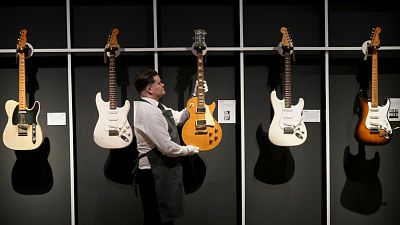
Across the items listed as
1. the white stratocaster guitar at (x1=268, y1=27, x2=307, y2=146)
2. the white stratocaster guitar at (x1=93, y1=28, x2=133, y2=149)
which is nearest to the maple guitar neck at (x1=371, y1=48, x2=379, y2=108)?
the white stratocaster guitar at (x1=268, y1=27, x2=307, y2=146)

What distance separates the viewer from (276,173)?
12.5ft

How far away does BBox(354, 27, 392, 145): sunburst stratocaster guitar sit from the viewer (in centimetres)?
346

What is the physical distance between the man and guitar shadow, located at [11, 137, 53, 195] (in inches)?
38.7

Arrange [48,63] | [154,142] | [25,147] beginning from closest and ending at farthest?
[154,142] < [25,147] < [48,63]

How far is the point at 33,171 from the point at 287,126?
2072 mm

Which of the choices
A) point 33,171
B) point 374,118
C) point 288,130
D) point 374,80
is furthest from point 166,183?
point 374,80

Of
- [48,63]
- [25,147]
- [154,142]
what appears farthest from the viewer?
[48,63]

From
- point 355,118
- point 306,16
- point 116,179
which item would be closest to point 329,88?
point 355,118

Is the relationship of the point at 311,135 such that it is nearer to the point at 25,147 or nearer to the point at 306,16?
the point at 306,16

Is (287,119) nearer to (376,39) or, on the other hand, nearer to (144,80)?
(376,39)

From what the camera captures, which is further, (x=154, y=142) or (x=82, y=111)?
(x=82, y=111)

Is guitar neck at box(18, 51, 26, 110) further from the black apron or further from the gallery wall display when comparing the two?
the black apron

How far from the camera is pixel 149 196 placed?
3.14 metres

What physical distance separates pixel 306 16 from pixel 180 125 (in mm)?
1401
